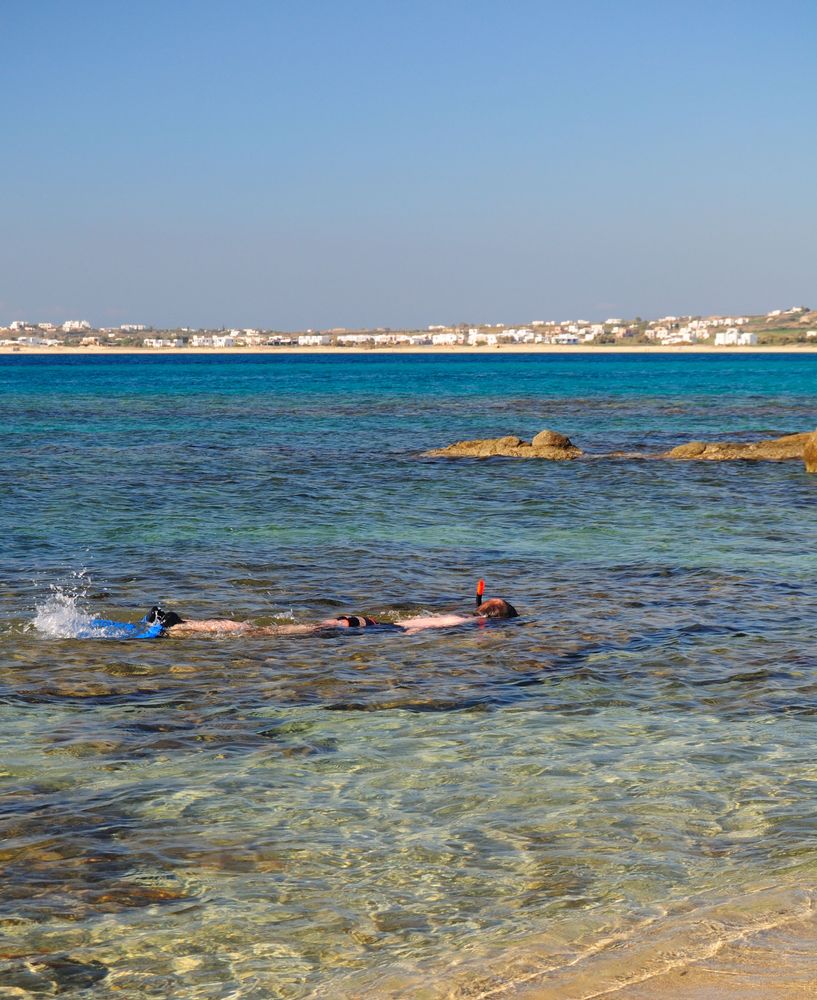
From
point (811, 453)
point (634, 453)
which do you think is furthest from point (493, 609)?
point (634, 453)

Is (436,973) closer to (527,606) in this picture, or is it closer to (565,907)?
(565,907)

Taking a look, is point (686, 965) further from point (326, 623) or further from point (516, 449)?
point (516, 449)

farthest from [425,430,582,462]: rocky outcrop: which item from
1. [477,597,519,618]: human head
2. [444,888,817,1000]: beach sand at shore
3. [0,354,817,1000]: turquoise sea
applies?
[444,888,817,1000]: beach sand at shore

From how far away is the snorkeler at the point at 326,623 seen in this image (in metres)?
14.2

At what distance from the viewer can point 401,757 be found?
9.74 meters

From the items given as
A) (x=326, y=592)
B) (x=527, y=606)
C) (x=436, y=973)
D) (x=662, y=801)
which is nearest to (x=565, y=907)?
(x=436, y=973)

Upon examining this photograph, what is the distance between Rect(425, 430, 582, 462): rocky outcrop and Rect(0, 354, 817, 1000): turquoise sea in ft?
44.8

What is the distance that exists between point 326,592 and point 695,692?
675cm

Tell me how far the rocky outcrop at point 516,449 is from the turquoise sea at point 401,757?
13645 millimetres

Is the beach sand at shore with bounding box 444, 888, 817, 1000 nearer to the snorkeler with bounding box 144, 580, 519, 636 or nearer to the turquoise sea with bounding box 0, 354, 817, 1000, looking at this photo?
the turquoise sea with bounding box 0, 354, 817, 1000

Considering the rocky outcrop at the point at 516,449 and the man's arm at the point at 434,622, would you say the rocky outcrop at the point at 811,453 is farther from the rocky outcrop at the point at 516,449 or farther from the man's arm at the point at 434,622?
the man's arm at the point at 434,622

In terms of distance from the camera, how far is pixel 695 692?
1173cm

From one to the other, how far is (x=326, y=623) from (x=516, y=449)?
25.6m

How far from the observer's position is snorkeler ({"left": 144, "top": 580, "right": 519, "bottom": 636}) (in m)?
14.2
